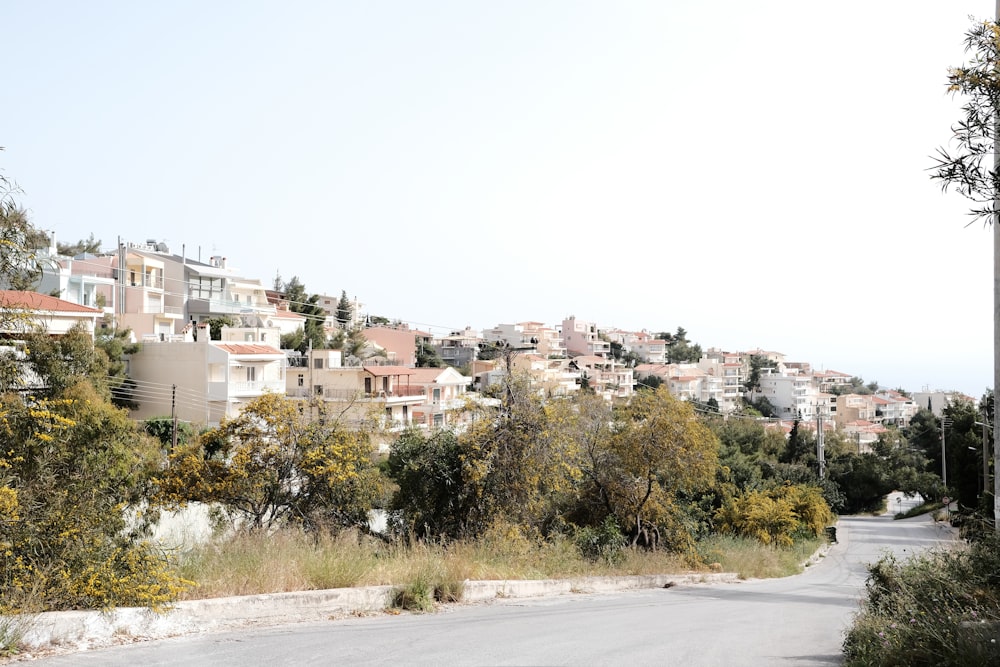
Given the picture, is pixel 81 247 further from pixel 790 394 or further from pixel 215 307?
pixel 790 394

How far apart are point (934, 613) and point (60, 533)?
7.46 meters

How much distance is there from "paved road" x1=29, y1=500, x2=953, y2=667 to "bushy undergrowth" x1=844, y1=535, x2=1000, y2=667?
758 mm

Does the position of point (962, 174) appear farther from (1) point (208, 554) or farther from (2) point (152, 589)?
(1) point (208, 554)

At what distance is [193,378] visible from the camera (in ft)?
147

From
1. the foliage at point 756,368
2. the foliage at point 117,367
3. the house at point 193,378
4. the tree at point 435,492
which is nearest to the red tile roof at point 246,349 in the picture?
the house at point 193,378

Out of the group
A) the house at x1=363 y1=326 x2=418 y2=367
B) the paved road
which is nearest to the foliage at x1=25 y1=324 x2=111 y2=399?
the paved road

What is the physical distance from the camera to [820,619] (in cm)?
1288

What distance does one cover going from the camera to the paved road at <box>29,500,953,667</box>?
21.7ft

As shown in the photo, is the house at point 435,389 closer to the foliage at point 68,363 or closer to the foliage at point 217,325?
the foliage at point 217,325

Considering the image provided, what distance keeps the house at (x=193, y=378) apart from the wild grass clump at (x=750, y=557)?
85.4 feet

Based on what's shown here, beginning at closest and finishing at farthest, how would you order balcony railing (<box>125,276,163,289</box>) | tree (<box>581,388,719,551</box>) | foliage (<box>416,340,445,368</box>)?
1. tree (<box>581,388,719,551</box>)
2. balcony railing (<box>125,276,163,289</box>)
3. foliage (<box>416,340,445,368</box>)

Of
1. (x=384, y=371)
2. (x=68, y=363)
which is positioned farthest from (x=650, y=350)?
(x=68, y=363)

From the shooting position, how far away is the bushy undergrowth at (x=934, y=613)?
6.03 metres

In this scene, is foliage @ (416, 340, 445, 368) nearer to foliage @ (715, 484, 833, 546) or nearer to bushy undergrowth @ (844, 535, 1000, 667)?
foliage @ (715, 484, 833, 546)
